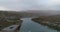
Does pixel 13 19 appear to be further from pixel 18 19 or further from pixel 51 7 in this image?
pixel 51 7

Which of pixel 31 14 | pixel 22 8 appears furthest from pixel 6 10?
pixel 31 14

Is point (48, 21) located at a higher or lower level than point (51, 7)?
lower

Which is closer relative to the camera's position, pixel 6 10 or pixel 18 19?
pixel 6 10

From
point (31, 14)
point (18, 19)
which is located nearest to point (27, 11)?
point (31, 14)

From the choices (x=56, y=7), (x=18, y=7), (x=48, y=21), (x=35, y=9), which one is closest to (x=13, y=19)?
(x=18, y=7)

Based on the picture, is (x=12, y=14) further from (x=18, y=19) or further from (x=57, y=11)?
(x=57, y=11)

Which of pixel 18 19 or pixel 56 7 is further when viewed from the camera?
pixel 18 19

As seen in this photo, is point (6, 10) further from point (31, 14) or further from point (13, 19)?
point (31, 14)

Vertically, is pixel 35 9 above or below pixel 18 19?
above
